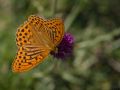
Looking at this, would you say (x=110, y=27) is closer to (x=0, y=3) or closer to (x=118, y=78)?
(x=118, y=78)

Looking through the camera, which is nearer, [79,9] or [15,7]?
[79,9]

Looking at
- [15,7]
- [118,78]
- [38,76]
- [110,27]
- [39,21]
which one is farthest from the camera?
[15,7]

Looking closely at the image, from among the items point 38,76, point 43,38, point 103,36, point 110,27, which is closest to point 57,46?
point 43,38

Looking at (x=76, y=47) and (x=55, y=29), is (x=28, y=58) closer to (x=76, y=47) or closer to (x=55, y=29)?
(x=55, y=29)

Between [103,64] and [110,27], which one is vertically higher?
[110,27]

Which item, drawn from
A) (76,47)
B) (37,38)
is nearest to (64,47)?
(37,38)

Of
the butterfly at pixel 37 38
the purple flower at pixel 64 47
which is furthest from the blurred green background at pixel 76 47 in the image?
the butterfly at pixel 37 38
